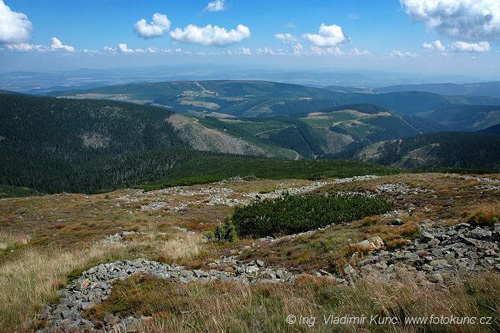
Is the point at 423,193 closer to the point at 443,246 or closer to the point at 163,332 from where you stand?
the point at 443,246

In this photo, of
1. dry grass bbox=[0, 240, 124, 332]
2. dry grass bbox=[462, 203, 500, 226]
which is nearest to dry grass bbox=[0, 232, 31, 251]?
dry grass bbox=[0, 240, 124, 332]

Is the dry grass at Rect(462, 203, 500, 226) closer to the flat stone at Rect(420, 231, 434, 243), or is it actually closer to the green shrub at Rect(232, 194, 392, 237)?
the flat stone at Rect(420, 231, 434, 243)

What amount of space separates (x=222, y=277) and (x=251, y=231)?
9630 millimetres

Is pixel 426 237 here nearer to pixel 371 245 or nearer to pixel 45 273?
pixel 371 245

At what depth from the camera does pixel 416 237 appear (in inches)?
449

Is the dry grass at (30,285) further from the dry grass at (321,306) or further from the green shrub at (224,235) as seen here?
the green shrub at (224,235)

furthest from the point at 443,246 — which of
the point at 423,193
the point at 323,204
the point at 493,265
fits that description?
the point at 423,193

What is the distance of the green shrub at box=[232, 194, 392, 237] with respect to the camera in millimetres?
19312

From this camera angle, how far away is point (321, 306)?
18.8ft

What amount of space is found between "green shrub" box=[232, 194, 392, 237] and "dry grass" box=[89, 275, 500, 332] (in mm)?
11588

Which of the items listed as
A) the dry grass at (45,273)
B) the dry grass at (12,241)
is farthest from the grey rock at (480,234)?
the dry grass at (12,241)

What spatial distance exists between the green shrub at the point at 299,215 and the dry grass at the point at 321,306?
1159 centimetres

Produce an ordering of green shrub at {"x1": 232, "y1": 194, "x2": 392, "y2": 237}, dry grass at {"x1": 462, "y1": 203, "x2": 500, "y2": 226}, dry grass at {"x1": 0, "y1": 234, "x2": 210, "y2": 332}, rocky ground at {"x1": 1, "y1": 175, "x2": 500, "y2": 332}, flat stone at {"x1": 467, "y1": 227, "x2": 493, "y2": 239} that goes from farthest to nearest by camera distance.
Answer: green shrub at {"x1": 232, "y1": 194, "x2": 392, "y2": 237} < dry grass at {"x1": 462, "y1": 203, "x2": 500, "y2": 226} < flat stone at {"x1": 467, "y1": 227, "x2": 493, "y2": 239} < dry grass at {"x1": 0, "y1": 234, "x2": 210, "y2": 332} < rocky ground at {"x1": 1, "y1": 175, "x2": 500, "y2": 332}

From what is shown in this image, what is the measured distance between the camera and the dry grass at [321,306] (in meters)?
4.59
